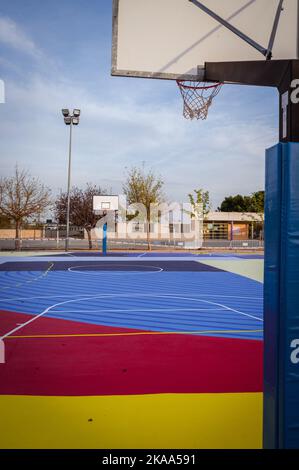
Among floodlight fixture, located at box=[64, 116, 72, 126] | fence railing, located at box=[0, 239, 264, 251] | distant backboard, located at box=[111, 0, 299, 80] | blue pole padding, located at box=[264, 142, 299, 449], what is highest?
floodlight fixture, located at box=[64, 116, 72, 126]

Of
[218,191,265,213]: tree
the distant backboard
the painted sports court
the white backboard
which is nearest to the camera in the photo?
the painted sports court

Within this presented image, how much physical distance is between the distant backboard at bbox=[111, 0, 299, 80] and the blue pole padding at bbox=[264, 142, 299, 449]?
2070mm

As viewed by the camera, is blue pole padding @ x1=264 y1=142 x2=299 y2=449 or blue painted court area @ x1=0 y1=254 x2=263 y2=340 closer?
blue pole padding @ x1=264 y1=142 x2=299 y2=449

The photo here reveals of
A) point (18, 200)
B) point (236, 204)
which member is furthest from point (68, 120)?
point (236, 204)

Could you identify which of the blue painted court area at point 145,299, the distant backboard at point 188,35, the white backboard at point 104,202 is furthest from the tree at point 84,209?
the distant backboard at point 188,35

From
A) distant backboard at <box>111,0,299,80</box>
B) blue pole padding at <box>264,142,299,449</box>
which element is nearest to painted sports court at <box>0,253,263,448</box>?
blue pole padding at <box>264,142,299,449</box>

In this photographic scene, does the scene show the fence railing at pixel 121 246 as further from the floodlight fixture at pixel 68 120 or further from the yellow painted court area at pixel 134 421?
the yellow painted court area at pixel 134 421

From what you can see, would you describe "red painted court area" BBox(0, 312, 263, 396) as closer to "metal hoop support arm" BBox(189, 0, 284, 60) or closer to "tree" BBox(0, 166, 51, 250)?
"metal hoop support arm" BBox(189, 0, 284, 60)

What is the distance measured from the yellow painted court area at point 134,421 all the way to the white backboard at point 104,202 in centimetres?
2406

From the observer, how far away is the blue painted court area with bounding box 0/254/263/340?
6442 mm

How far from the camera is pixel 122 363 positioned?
14.5 ft

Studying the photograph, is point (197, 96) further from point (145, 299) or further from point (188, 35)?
point (145, 299)

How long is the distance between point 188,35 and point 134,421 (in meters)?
3.99

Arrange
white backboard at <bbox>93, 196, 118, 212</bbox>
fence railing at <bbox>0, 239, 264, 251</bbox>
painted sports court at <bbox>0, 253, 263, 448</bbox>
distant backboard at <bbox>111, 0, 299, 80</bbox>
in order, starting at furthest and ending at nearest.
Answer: fence railing at <bbox>0, 239, 264, 251</bbox>, white backboard at <bbox>93, 196, 118, 212</bbox>, distant backboard at <bbox>111, 0, 299, 80</bbox>, painted sports court at <bbox>0, 253, 263, 448</bbox>
